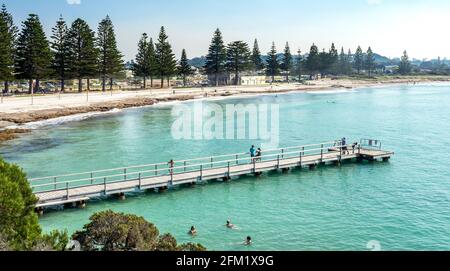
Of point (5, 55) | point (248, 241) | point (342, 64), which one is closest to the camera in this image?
point (248, 241)

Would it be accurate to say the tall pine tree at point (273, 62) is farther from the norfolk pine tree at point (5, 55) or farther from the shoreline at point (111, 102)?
the norfolk pine tree at point (5, 55)

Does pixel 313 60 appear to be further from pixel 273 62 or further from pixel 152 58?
pixel 152 58

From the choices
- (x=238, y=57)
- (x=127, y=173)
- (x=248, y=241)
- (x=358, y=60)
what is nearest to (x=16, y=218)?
(x=248, y=241)

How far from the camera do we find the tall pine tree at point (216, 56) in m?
104

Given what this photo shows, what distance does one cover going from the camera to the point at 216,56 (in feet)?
346

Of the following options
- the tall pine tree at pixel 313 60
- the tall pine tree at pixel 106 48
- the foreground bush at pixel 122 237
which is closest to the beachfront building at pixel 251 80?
the tall pine tree at pixel 313 60

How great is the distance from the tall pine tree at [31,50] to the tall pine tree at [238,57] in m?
50.1

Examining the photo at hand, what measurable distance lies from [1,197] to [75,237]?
195 cm

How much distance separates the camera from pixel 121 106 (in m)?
67.4

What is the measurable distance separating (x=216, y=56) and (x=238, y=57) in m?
5.58

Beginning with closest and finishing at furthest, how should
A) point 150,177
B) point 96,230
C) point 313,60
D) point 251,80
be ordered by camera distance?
point 96,230
point 150,177
point 251,80
point 313,60
